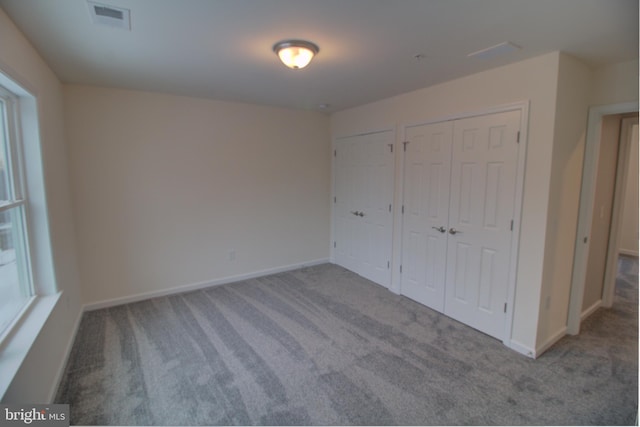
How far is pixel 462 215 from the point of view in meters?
3.07

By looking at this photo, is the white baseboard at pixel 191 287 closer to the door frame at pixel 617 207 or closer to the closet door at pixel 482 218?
the closet door at pixel 482 218

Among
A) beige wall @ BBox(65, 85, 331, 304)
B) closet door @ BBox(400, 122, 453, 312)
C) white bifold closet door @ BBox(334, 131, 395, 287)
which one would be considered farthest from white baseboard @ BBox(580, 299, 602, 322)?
beige wall @ BBox(65, 85, 331, 304)

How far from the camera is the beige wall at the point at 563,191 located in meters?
2.45

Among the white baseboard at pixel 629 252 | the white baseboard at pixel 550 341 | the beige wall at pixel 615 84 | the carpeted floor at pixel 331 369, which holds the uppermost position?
the beige wall at pixel 615 84

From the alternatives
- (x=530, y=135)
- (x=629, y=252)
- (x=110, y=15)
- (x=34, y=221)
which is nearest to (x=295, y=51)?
(x=110, y=15)

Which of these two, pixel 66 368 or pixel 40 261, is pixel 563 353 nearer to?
pixel 66 368

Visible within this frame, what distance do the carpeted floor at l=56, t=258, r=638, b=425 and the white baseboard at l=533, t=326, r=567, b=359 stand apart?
0.07 meters

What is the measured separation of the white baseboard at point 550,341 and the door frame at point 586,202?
106 millimetres

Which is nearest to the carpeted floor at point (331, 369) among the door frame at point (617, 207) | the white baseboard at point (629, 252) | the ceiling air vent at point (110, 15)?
the door frame at point (617, 207)

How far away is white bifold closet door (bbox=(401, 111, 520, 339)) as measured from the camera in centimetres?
275

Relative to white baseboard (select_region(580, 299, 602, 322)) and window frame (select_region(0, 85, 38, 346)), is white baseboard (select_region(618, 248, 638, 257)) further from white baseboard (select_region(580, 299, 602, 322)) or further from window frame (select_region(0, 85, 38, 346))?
window frame (select_region(0, 85, 38, 346))

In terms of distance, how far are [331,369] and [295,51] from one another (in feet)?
7.76

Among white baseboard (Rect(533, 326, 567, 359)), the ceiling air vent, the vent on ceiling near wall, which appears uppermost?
the vent on ceiling near wall

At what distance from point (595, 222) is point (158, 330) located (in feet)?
14.7
